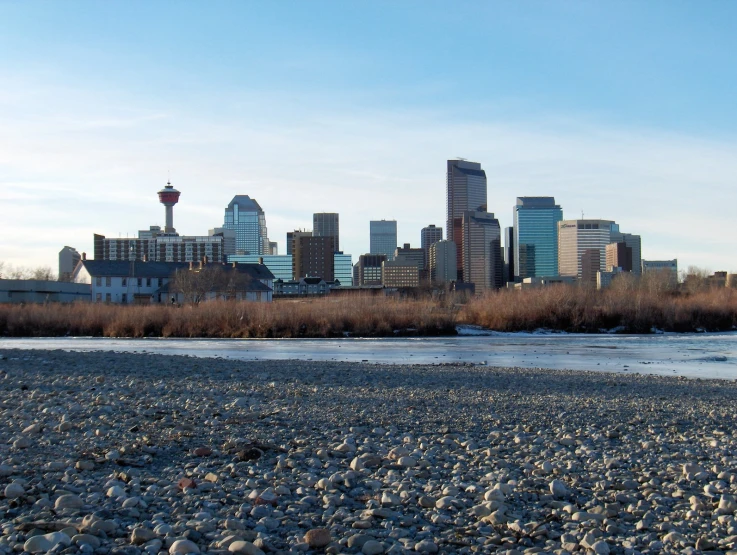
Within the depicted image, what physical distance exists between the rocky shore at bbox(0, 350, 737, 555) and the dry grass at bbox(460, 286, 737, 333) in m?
39.5

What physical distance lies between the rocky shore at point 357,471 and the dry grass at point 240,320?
113ft

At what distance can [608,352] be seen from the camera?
32750 millimetres

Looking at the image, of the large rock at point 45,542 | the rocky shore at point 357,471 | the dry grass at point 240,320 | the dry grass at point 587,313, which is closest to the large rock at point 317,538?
the rocky shore at point 357,471

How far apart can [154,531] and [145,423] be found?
4506 millimetres

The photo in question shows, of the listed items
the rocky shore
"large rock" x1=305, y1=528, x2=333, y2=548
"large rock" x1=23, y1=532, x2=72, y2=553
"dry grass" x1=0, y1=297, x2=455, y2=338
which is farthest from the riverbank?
"large rock" x1=23, y1=532, x2=72, y2=553

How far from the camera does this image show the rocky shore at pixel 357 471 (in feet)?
17.5

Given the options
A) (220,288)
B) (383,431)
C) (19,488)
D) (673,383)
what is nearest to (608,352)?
(673,383)

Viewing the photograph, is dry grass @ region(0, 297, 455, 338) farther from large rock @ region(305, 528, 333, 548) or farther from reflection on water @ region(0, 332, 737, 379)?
large rock @ region(305, 528, 333, 548)

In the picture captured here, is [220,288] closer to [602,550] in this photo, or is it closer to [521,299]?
[521,299]

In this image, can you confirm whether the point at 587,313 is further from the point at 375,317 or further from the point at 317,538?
the point at 317,538

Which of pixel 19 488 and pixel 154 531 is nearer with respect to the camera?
pixel 154 531

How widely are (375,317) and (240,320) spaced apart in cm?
895

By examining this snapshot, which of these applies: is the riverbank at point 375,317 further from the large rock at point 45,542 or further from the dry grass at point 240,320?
the large rock at point 45,542

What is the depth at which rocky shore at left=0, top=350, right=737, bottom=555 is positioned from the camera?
5.34 m
